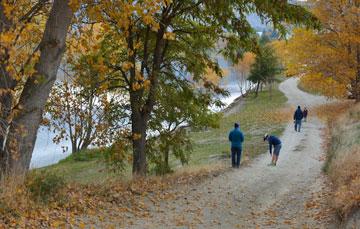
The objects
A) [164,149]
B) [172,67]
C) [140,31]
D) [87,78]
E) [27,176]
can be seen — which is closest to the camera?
[27,176]

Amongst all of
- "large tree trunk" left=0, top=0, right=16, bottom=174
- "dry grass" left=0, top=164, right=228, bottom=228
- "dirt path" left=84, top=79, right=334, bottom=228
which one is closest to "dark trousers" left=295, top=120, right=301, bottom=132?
"dirt path" left=84, top=79, right=334, bottom=228

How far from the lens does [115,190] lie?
11.1 m

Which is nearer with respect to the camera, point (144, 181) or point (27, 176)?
point (27, 176)

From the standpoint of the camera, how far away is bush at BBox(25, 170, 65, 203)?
8.88 m

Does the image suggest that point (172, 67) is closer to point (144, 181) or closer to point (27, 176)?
point (144, 181)

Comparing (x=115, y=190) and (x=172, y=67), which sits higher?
(x=172, y=67)

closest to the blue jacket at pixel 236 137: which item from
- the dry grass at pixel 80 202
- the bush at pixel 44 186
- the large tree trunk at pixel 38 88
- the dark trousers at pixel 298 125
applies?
the dry grass at pixel 80 202

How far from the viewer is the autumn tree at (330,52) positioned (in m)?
34.2

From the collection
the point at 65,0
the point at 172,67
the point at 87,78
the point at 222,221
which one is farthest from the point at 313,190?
the point at 65,0

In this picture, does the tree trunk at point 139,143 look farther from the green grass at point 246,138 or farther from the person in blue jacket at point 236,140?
the green grass at point 246,138

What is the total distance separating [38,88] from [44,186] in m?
1.98

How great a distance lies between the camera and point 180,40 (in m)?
15.8

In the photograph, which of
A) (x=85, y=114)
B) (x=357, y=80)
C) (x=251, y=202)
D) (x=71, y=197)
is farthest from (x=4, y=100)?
Answer: (x=357, y=80)

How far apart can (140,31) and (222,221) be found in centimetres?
618
